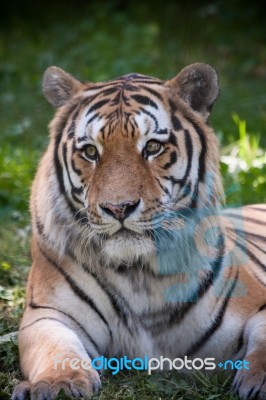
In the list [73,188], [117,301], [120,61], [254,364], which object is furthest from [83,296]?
[120,61]

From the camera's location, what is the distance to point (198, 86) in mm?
3287

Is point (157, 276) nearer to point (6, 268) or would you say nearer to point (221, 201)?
point (221, 201)

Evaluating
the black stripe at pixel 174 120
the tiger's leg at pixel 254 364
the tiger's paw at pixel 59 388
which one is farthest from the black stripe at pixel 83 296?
the black stripe at pixel 174 120

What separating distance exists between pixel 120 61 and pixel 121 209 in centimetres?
567

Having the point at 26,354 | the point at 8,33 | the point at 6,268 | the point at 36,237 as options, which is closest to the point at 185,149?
the point at 36,237

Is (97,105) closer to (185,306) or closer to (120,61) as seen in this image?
(185,306)

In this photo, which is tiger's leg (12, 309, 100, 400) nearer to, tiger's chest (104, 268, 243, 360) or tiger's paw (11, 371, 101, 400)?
tiger's paw (11, 371, 101, 400)

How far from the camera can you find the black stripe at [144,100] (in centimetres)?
324

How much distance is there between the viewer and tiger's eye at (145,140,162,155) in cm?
309

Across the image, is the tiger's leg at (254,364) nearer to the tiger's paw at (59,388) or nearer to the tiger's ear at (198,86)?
the tiger's paw at (59,388)

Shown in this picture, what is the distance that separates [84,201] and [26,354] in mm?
574

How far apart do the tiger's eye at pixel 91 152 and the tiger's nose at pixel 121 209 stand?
25 centimetres

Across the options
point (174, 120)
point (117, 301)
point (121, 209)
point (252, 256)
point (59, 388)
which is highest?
point (174, 120)

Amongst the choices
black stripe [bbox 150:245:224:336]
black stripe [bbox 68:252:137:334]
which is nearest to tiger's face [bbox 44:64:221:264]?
black stripe [bbox 68:252:137:334]
